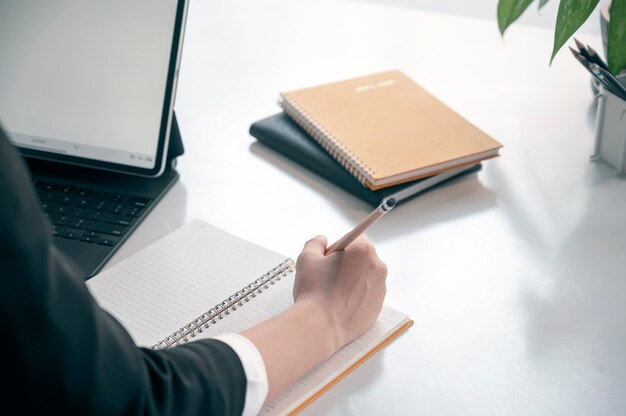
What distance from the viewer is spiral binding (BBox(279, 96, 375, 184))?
1.18 metres

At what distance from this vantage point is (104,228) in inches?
43.1

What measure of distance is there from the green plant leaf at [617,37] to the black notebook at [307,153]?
252 mm

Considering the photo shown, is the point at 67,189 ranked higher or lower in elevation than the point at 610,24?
lower

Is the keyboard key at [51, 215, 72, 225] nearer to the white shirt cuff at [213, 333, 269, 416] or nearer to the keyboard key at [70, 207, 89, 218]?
the keyboard key at [70, 207, 89, 218]

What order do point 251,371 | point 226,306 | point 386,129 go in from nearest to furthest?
point 251,371 → point 226,306 → point 386,129

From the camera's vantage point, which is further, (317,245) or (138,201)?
(138,201)

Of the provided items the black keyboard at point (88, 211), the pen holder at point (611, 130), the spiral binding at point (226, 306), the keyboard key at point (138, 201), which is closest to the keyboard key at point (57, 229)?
the black keyboard at point (88, 211)

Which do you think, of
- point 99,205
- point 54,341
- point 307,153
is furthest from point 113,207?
point 54,341

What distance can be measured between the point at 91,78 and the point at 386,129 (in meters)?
0.45

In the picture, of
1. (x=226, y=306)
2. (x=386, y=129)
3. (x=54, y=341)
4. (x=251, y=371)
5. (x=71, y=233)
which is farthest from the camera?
(x=386, y=129)

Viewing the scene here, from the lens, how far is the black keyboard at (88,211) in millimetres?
1079

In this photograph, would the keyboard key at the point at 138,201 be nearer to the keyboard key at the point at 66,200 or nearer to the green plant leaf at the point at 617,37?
the keyboard key at the point at 66,200

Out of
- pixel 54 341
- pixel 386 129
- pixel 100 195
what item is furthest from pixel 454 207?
pixel 54 341

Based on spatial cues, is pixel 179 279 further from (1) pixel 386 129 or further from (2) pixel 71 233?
(1) pixel 386 129
